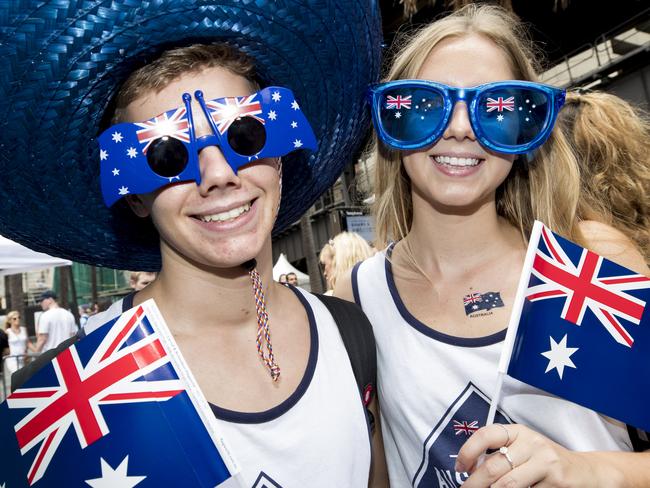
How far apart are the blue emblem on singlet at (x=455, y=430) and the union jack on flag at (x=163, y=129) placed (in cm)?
122

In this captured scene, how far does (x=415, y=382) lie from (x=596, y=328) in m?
0.61

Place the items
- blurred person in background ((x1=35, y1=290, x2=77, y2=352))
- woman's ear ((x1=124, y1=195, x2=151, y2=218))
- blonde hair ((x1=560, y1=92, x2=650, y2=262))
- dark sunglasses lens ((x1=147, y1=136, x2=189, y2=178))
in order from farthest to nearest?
blurred person in background ((x1=35, y1=290, x2=77, y2=352)) → blonde hair ((x1=560, y1=92, x2=650, y2=262)) → woman's ear ((x1=124, y1=195, x2=151, y2=218)) → dark sunglasses lens ((x1=147, y1=136, x2=189, y2=178))

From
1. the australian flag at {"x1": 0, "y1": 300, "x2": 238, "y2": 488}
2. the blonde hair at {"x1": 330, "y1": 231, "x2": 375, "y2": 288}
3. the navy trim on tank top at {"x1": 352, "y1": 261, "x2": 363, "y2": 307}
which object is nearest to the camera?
the australian flag at {"x1": 0, "y1": 300, "x2": 238, "y2": 488}

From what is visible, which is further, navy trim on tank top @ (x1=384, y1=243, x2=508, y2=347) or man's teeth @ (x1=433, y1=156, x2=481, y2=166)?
man's teeth @ (x1=433, y1=156, x2=481, y2=166)

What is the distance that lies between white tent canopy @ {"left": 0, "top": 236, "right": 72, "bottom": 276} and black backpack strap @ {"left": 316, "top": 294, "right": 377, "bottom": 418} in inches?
263

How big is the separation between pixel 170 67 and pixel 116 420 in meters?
0.95

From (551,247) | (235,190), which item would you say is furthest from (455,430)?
(235,190)

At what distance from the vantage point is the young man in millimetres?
1581

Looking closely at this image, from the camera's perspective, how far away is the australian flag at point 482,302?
81.0 inches

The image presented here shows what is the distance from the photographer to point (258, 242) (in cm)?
168

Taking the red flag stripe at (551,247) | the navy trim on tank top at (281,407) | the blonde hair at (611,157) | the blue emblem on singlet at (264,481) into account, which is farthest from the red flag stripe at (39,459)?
the blonde hair at (611,157)

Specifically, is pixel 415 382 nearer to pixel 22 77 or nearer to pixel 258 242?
pixel 258 242

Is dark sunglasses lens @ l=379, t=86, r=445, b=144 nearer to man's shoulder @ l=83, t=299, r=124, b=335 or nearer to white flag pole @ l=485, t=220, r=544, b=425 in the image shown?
white flag pole @ l=485, t=220, r=544, b=425

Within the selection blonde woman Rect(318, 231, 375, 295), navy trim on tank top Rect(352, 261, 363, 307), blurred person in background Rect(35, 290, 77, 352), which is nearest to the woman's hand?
navy trim on tank top Rect(352, 261, 363, 307)
